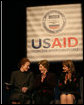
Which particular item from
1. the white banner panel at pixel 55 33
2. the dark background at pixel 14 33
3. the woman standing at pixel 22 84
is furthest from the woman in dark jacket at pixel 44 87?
the dark background at pixel 14 33

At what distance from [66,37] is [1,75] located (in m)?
1.73

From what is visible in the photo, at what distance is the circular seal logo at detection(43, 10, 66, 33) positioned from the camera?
668 centimetres

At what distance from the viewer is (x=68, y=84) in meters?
5.57

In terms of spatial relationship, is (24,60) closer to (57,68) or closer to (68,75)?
(68,75)

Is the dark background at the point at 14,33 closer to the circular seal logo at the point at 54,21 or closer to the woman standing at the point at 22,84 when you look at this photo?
the circular seal logo at the point at 54,21

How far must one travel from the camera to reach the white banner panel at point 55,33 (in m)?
6.63

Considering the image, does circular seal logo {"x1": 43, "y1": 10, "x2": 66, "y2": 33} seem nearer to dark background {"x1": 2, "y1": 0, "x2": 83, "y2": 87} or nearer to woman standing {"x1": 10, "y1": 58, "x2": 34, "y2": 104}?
dark background {"x1": 2, "y1": 0, "x2": 83, "y2": 87}

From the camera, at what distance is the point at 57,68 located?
6.74 m

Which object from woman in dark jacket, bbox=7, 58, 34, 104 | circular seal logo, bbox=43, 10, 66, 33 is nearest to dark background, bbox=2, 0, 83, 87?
circular seal logo, bbox=43, 10, 66, 33

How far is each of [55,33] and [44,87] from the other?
5.34 feet

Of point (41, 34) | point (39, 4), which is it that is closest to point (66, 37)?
point (41, 34)

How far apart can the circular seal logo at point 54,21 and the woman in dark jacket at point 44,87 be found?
4.46 feet

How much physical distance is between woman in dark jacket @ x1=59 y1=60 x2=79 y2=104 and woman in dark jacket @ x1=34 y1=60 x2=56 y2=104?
0.20 m

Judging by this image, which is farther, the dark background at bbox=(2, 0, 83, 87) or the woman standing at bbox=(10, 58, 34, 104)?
the dark background at bbox=(2, 0, 83, 87)
